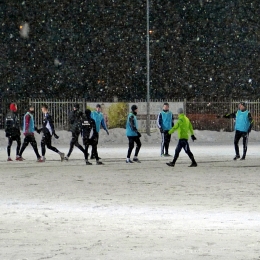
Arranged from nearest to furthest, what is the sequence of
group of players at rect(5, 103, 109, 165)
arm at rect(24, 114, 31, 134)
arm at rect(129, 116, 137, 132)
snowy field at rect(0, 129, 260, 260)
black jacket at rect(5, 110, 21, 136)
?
snowy field at rect(0, 129, 260, 260)
group of players at rect(5, 103, 109, 165)
arm at rect(129, 116, 137, 132)
arm at rect(24, 114, 31, 134)
black jacket at rect(5, 110, 21, 136)

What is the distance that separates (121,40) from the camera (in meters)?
60.6

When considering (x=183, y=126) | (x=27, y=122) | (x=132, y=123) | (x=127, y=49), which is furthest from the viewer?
(x=127, y=49)

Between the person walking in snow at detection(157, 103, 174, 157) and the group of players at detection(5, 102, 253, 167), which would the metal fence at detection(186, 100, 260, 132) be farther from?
the group of players at detection(5, 102, 253, 167)

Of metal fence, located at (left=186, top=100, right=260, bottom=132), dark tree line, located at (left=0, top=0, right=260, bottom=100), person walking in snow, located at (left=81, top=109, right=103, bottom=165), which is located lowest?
metal fence, located at (left=186, top=100, right=260, bottom=132)

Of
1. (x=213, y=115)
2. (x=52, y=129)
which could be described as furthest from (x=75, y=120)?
(x=213, y=115)

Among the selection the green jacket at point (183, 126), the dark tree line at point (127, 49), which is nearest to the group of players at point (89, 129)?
the green jacket at point (183, 126)

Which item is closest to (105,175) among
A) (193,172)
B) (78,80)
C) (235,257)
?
(193,172)

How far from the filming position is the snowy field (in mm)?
8703

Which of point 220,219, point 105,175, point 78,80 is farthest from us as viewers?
point 78,80

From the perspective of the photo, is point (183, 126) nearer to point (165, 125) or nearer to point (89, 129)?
point (89, 129)

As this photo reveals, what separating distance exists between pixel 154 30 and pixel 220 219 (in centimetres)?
5068

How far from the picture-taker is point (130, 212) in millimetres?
11859

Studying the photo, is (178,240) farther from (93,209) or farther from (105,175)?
(105,175)

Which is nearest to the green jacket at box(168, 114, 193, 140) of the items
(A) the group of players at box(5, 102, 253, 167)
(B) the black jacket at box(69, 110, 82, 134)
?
(A) the group of players at box(5, 102, 253, 167)
